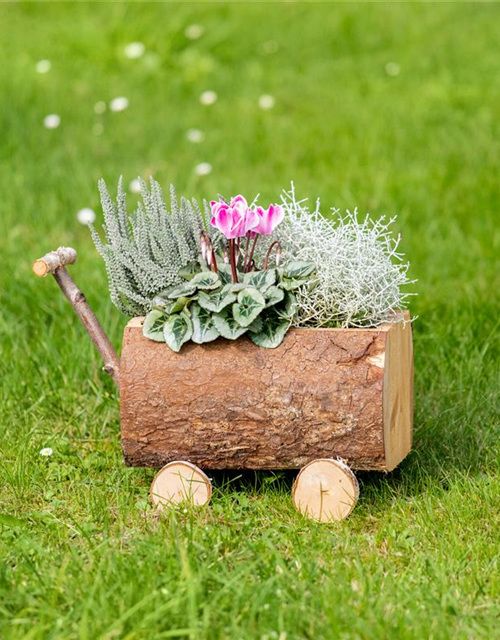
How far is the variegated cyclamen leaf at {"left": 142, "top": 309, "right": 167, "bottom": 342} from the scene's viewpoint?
2881 millimetres

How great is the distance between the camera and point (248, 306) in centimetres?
282

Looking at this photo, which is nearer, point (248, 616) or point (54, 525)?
point (248, 616)

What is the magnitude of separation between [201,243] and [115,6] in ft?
20.6

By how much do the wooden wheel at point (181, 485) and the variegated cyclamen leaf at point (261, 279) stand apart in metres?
0.55

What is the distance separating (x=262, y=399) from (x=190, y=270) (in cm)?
49

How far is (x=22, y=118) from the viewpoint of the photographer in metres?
6.51

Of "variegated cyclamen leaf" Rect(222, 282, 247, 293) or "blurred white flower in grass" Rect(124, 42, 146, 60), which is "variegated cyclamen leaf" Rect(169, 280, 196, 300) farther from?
"blurred white flower in grass" Rect(124, 42, 146, 60)

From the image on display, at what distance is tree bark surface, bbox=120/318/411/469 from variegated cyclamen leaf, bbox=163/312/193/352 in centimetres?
4

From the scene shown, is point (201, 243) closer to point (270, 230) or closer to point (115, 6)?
point (270, 230)

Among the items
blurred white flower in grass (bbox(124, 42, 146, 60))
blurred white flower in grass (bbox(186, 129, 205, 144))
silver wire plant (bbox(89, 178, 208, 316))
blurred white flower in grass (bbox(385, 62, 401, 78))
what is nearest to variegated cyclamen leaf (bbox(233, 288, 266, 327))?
silver wire plant (bbox(89, 178, 208, 316))

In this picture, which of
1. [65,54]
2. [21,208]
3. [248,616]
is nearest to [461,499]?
[248,616]

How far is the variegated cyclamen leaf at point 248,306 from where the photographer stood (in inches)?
110

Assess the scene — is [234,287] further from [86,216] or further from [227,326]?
[86,216]

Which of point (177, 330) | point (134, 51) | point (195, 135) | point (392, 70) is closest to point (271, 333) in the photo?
point (177, 330)
